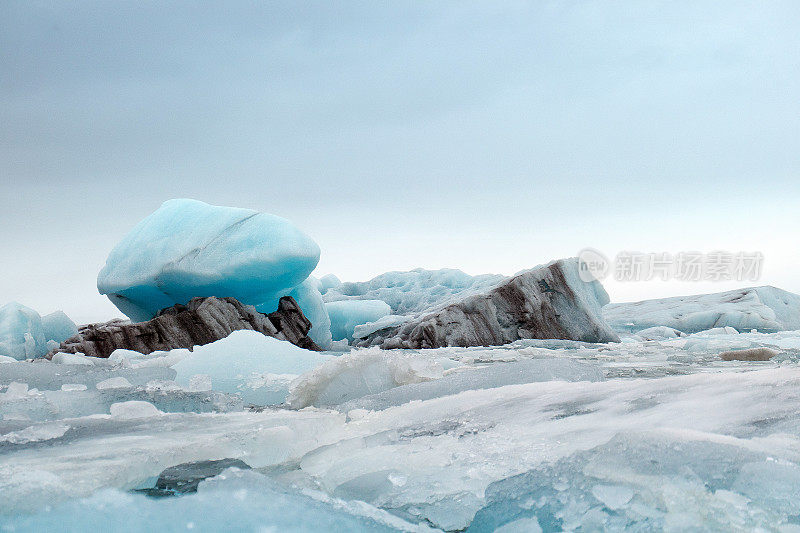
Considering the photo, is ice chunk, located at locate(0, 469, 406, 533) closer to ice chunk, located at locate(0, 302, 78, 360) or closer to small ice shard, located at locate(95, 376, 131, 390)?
small ice shard, located at locate(95, 376, 131, 390)

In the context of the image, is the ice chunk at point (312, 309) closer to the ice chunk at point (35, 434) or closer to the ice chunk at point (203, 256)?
the ice chunk at point (203, 256)

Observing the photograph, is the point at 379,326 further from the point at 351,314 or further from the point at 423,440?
the point at 423,440

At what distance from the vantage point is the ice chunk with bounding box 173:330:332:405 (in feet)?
12.7

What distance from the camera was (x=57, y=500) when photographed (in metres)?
1.15

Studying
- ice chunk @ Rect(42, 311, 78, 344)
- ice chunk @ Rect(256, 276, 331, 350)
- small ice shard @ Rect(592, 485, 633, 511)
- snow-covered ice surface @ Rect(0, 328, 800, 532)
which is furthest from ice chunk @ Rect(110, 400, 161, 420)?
ice chunk @ Rect(42, 311, 78, 344)

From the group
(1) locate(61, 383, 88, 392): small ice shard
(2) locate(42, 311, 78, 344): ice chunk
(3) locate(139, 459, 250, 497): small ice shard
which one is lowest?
(2) locate(42, 311, 78, 344): ice chunk

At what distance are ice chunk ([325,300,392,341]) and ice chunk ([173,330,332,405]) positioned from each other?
11.3 m

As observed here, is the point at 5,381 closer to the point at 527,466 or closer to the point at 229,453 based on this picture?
the point at 229,453

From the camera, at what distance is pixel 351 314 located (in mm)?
16172

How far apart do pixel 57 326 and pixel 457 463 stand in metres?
15.3

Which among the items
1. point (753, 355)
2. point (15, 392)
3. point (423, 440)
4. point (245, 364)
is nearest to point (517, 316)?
point (753, 355)

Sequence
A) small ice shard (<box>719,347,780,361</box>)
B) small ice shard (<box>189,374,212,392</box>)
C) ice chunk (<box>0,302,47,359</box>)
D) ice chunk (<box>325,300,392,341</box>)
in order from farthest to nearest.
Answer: ice chunk (<box>325,300,392,341</box>) → ice chunk (<box>0,302,47,359</box>) → small ice shard (<box>719,347,780,361</box>) → small ice shard (<box>189,374,212,392</box>)

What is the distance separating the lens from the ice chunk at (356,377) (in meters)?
2.93

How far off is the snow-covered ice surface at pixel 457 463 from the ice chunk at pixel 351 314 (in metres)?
13.8
